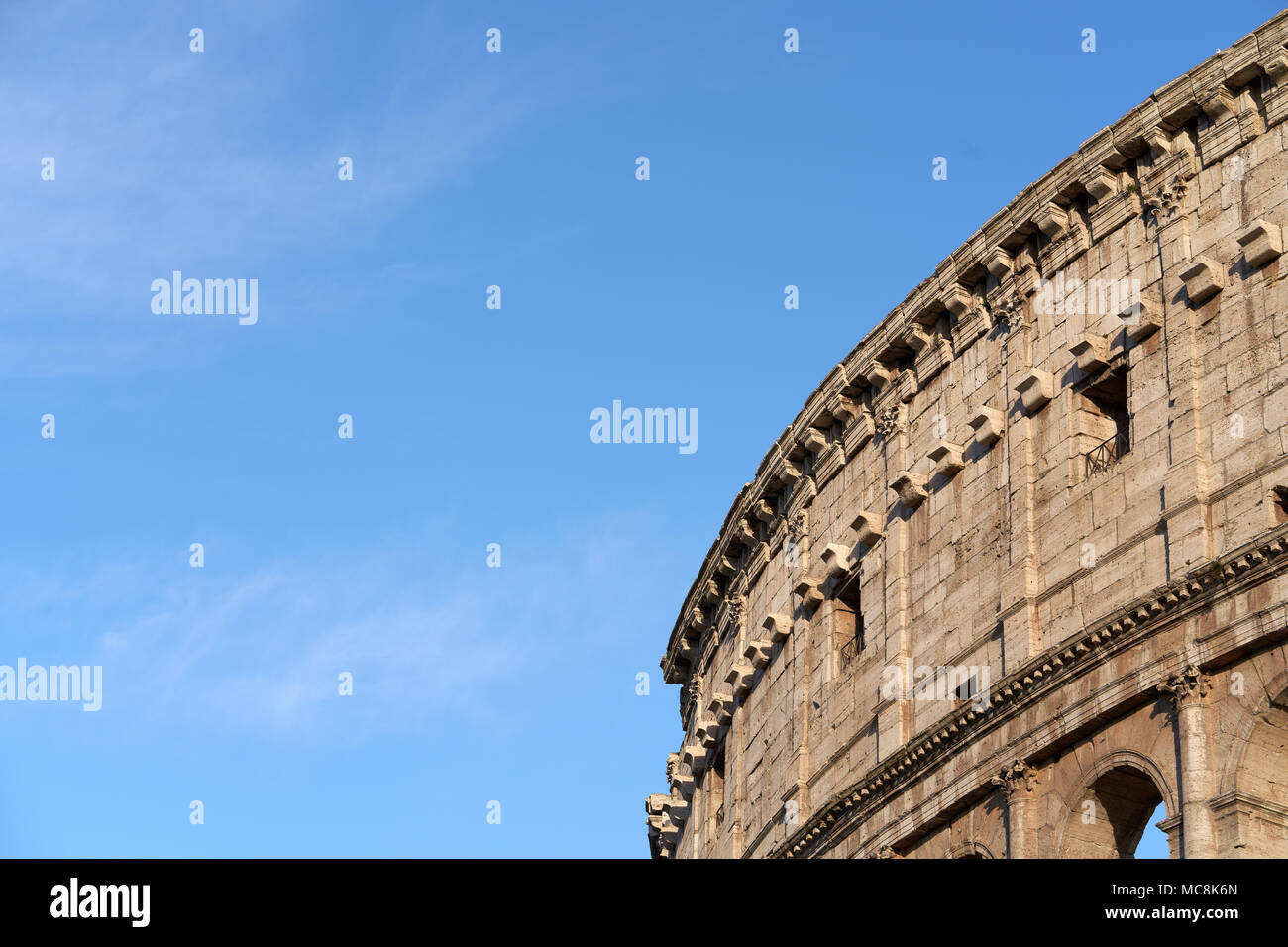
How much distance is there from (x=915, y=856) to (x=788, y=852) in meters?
3.72

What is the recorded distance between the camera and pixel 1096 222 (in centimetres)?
3155

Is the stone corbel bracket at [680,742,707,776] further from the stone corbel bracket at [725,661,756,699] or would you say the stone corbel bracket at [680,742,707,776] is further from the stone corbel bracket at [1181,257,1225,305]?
the stone corbel bracket at [1181,257,1225,305]

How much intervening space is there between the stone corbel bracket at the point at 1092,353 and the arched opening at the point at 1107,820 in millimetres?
5916

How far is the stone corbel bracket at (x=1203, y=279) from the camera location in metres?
28.9

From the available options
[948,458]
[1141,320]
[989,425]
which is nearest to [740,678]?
[948,458]

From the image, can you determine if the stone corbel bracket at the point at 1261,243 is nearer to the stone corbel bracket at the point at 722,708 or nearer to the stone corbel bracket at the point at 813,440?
the stone corbel bracket at the point at 813,440

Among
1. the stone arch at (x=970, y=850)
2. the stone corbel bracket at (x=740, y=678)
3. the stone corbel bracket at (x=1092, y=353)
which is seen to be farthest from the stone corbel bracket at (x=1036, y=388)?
the stone corbel bracket at (x=740, y=678)

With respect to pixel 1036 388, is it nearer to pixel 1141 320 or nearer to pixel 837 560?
pixel 1141 320

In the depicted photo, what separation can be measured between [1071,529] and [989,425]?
2.72 metres

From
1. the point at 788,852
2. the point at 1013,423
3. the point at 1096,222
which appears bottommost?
the point at 788,852
